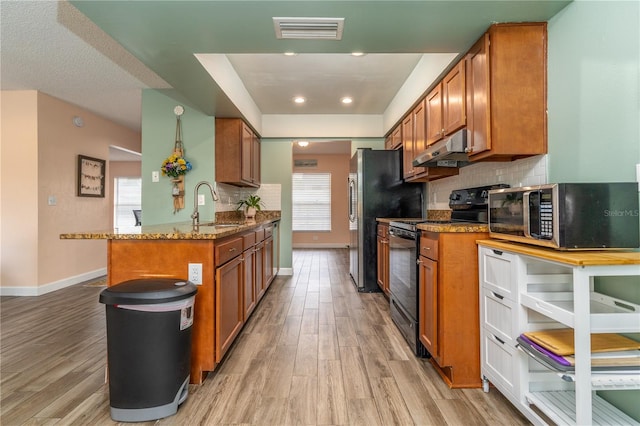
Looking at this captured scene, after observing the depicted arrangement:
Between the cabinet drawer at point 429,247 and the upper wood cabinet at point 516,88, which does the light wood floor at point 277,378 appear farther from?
the upper wood cabinet at point 516,88

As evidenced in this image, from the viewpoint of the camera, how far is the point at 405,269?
2.57 m

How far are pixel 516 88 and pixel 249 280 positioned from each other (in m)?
2.49

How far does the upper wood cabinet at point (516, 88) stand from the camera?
6.26ft

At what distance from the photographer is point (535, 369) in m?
1.56

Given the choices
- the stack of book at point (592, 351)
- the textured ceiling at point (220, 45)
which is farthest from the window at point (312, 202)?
the stack of book at point (592, 351)

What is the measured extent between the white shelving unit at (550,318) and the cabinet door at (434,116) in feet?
4.11

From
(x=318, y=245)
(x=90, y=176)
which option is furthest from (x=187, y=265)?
(x=318, y=245)

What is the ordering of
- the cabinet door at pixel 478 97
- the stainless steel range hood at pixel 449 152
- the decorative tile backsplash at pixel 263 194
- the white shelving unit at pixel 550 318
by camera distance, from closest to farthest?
the white shelving unit at pixel 550 318 < the cabinet door at pixel 478 97 < the stainless steel range hood at pixel 449 152 < the decorative tile backsplash at pixel 263 194

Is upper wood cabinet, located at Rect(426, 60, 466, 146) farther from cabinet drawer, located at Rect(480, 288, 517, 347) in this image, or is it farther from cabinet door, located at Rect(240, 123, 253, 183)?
cabinet door, located at Rect(240, 123, 253, 183)

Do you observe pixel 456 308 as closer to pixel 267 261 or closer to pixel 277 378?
pixel 277 378

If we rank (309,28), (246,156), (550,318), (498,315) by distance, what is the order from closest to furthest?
(550,318) < (498,315) < (309,28) < (246,156)

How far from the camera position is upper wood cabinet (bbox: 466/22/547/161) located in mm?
1909

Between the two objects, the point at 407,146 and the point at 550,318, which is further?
the point at 407,146

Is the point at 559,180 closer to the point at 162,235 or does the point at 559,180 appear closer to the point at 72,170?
the point at 162,235
